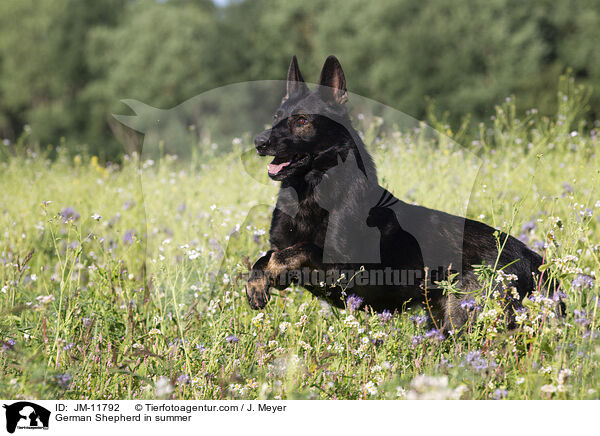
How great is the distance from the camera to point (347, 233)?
369 cm

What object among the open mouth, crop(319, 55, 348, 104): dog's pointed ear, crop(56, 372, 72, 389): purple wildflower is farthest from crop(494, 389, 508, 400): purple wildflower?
crop(319, 55, 348, 104): dog's pointed ear

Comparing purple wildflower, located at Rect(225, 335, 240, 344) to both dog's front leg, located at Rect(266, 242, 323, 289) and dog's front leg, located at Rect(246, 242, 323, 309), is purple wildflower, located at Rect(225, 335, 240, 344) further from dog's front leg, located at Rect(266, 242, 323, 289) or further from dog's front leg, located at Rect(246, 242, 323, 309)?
dog's front leg, located at Rect(266, 242, 323, 289)

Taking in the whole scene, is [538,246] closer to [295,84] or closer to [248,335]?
[295,84]

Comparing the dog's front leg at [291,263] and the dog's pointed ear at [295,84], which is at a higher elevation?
the dog's pointed ear at [295,84]

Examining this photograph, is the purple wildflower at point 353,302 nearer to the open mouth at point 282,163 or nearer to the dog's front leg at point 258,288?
the dog's front leg at point 258,288

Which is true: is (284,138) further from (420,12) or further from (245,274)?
(420,12)

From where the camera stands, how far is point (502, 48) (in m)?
26.5

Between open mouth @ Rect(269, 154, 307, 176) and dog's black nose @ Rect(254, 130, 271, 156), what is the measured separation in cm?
13

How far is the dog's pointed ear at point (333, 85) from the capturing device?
3.87 meters

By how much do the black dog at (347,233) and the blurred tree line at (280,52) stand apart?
→ 19252 millimetres

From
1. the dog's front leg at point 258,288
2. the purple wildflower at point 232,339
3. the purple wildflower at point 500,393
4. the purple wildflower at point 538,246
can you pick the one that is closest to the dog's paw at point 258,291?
the dog's front leg at point 258,288

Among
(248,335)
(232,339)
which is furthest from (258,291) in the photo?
(232,339)

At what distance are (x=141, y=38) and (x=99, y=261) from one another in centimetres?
2744
